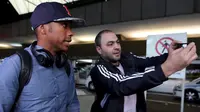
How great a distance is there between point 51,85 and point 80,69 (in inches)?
468

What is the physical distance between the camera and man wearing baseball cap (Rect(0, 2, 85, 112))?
1057 mm

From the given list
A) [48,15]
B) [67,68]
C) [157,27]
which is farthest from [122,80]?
[157,27]

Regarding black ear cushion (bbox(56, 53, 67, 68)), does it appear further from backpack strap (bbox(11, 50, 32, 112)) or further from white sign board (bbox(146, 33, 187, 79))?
white sign board (bbox(146, 33, 187, 79))

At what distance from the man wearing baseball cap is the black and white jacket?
11.1 inches

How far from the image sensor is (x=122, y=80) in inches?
54.4

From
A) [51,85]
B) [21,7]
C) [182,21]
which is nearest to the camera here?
[51,85]

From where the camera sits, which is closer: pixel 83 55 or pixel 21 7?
pixel 83 55

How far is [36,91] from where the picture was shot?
1113 mm

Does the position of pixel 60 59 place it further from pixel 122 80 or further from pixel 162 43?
pixel 162 43

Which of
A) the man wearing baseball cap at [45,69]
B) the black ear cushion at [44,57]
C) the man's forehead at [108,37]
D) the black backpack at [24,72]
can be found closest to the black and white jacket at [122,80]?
the man's forehead at [108,37]

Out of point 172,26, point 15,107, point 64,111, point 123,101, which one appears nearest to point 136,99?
point 123,101

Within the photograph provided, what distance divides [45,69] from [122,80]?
473 millimetres

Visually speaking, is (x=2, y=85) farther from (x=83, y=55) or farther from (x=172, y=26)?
(x=83, y=55)

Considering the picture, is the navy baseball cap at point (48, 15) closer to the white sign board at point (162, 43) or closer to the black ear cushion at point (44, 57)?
the black ear cushion at point (44, 57)
